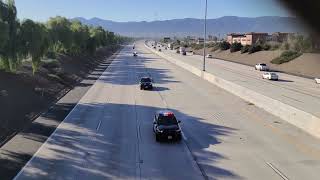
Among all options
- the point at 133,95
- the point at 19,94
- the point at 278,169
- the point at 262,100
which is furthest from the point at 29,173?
the point at 133,95

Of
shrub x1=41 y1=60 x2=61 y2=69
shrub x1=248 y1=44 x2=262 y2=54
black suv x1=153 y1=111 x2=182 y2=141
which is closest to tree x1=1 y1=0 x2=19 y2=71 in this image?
black suv x1=153 y1=111 x2=182 y2=141

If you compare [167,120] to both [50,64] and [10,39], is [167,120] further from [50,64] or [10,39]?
[50,64]

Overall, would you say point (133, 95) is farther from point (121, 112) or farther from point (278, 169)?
point (278, 169)

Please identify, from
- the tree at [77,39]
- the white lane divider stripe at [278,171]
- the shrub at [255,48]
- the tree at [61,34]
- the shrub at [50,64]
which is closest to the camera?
the white lane divider stripe at [278,171]

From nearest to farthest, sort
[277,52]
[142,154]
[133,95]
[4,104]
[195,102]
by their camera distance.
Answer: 1. [142,154]
2. [4,104]
3. [195,102]
4. [133,95]
5. [277,52]

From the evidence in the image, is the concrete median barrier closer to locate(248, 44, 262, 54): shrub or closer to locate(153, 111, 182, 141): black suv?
locate(153, 111, 182, 141): black suv

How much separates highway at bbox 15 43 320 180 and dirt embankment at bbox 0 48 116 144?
9.14ft

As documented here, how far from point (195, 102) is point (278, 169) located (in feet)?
80.1

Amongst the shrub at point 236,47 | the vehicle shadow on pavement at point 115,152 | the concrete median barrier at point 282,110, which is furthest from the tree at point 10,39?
the shrub at point 236,47

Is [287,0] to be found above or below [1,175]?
above

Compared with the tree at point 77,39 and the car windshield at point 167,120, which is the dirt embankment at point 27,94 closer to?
the car windshield at point 167,120

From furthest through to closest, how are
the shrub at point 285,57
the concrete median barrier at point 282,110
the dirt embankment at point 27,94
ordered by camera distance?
the shrub at point 285,57 → the dirt embankment at point 27,94 → the concrete median barrier at point 282,110

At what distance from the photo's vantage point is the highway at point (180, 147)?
62.5 feet

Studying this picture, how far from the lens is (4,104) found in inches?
1308
